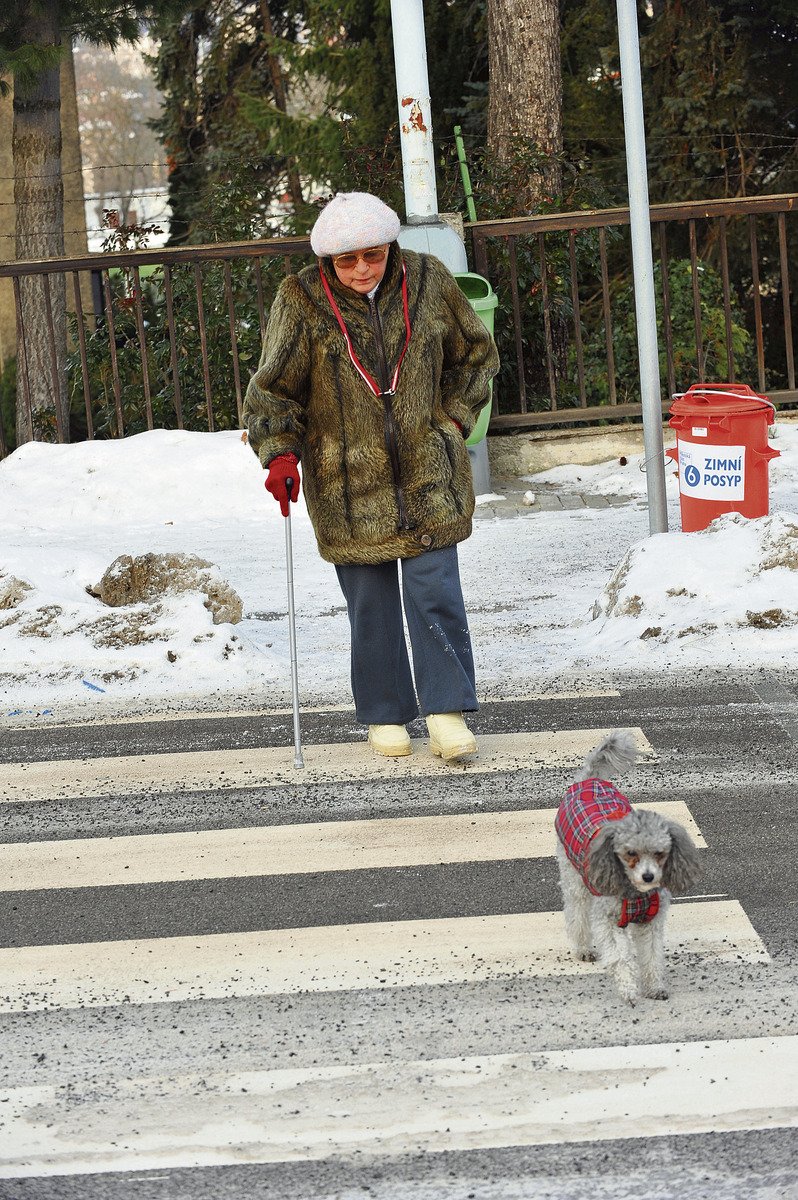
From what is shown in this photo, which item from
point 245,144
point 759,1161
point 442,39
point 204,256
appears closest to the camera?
point 759,1161

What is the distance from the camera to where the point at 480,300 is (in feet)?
34.4

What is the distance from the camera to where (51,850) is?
4.90 meters

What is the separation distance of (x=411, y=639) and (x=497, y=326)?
6.79m

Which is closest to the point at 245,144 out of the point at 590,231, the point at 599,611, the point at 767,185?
the point at 767,185

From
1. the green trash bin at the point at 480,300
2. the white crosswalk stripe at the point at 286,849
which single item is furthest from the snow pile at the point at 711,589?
the green trash bin at the point at 480,300

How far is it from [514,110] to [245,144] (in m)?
10.6

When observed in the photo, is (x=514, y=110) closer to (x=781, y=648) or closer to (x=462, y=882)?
(x=781, y=648)

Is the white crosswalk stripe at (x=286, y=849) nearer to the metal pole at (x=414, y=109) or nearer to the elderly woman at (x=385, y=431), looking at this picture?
the elderly woman at (x=385, y=431)

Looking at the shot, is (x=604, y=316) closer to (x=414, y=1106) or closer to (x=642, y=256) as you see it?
(x=642, y=256)

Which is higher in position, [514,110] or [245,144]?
[245,144]

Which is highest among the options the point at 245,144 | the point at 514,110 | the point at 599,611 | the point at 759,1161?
the point at 245,144

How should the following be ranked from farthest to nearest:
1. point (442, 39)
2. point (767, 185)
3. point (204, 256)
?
1. point (442, 39)
2. point (767, 185)
3. point (204, 256)

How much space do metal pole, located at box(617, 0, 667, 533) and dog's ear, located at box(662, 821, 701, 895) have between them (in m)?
4.70

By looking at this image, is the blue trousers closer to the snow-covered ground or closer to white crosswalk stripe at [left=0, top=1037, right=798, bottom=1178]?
the snow-covered ground
